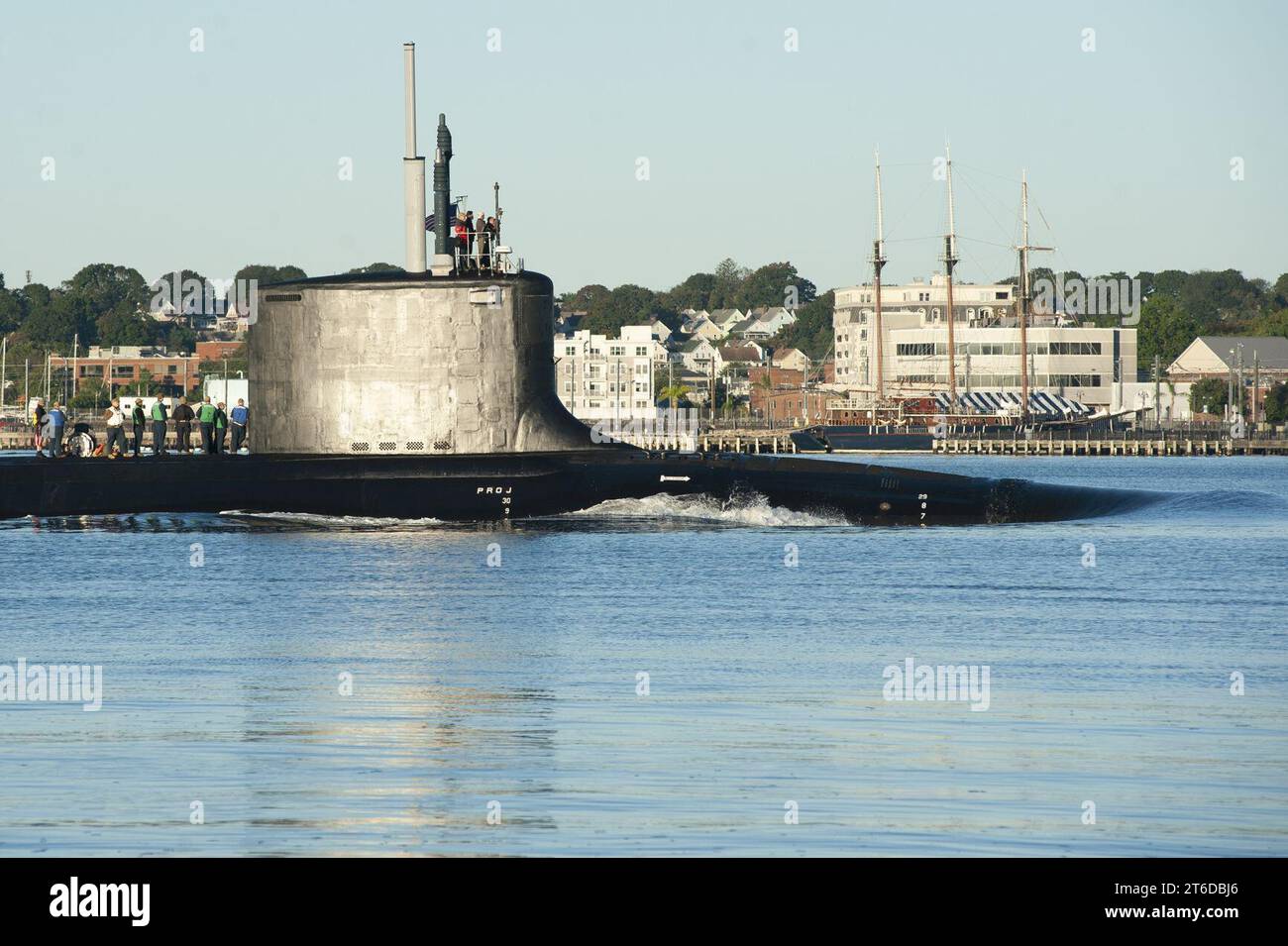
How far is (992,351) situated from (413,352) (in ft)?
389

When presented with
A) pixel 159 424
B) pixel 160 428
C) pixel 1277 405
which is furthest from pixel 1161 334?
pixel 159 424

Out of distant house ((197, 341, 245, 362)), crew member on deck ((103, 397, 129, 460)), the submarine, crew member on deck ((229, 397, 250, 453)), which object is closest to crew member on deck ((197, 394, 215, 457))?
crew member on deck ((229, 397, 250, 453))

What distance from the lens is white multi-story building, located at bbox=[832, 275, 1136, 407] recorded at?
14250cm

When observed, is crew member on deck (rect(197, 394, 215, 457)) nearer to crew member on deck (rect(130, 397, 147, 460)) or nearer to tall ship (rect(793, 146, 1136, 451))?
crew member on deck (rect(130, 397, 147, 460))

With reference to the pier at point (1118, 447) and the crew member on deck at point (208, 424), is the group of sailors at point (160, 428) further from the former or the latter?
the pier at point (1118, 447)

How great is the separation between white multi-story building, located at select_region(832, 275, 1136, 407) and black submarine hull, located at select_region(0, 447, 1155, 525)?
106427 millimetres

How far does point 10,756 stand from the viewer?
12.8 metres

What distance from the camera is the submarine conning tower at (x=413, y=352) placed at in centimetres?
3031

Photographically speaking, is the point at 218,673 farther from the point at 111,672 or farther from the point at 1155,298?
the point at 1155,298

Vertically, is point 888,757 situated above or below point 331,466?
below

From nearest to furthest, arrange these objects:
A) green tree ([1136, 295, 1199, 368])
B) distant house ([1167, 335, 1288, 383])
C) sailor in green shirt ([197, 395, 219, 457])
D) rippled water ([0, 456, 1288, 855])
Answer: rippled water ([0, 456, 1288, 855]) → sailor in green shirt ([197, 395, 219, 457]) → distant house ([1167, 335, 1288, 383]) → green tree ([1136, 295, 1199, 368])

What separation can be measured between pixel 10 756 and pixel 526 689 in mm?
4638

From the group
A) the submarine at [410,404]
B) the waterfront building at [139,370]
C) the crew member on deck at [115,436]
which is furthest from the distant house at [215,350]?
the submarine at [410,404]
